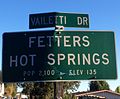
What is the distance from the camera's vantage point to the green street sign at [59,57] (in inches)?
247

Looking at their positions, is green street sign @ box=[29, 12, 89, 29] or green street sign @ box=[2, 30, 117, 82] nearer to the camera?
green street sign @ box=[2, 30, 117, 82]

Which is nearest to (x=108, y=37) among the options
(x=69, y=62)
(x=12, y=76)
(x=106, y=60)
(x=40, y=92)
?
(x=106, y=60)

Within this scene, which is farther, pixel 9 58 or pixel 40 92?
pixel 40 92

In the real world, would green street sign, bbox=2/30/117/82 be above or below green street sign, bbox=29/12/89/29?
below

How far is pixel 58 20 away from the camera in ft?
21.0

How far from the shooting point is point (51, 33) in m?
6.38

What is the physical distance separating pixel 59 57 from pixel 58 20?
63 centimetres

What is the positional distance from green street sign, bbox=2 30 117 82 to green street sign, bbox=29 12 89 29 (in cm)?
13

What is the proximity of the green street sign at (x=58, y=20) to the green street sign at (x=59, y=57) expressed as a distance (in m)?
0.13

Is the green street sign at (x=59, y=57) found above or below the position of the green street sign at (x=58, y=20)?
below

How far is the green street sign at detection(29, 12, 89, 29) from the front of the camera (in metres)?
6.40

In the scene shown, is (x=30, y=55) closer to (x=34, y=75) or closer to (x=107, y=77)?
(x=34, y=75)

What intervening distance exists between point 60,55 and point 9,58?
87 cm

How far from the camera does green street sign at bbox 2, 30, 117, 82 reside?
628cm
